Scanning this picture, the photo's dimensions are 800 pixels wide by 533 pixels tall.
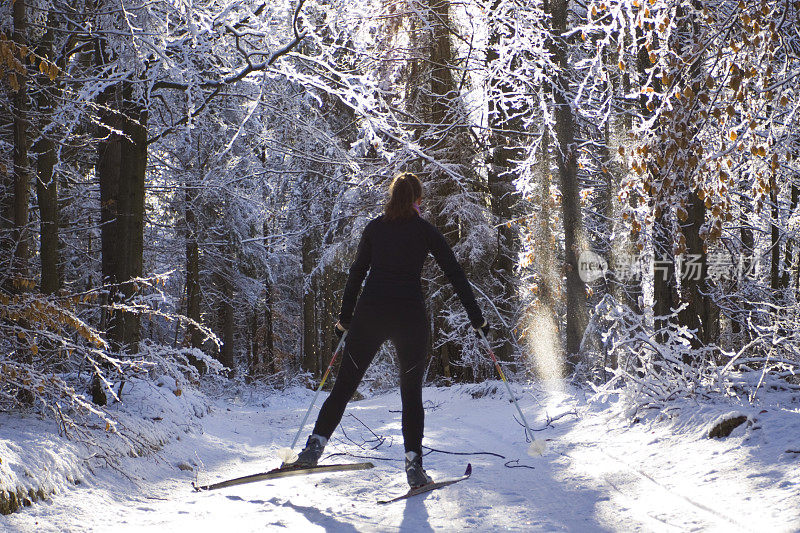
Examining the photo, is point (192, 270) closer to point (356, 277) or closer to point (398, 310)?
point (356, 277)

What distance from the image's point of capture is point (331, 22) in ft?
23.3

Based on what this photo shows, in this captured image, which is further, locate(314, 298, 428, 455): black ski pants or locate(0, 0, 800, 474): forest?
locate(0, 0, 800, 474): forest

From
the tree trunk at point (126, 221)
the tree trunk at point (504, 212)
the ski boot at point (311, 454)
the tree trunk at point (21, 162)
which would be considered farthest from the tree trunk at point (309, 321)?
the ski boot at point (311, 454)

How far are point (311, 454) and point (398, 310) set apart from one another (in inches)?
49.4

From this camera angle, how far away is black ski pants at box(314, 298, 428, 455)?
16.1ft

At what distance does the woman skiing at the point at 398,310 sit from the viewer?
193 inches

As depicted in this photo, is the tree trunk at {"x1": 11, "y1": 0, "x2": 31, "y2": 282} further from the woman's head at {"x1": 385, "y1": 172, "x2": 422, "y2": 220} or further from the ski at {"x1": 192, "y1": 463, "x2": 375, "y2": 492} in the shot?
the woman's head at {"x1": 385, "y1": 172, "x2": 422, "y2": 220}

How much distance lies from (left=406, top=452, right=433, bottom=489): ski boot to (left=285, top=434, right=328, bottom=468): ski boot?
0.68 meters

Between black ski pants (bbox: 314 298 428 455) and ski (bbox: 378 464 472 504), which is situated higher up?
black ski pants (bbox: 314 298 428 455)

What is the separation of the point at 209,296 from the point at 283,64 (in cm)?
1776

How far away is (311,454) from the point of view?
190 inches

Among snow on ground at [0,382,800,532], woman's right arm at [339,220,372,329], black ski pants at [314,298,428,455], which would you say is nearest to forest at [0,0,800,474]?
snow on ground at [0,382,800,532]

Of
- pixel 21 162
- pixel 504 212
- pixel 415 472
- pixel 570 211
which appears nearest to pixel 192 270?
pixel 504 212

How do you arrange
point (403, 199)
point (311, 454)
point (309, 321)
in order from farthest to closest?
1. point (309, 321)
2. point (403, 199)
3. point (311, 454)
